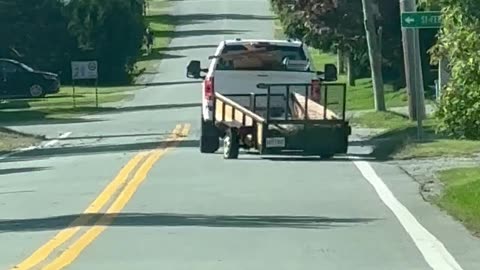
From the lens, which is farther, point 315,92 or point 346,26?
point 346,26

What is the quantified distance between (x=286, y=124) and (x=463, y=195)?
25.7 ft

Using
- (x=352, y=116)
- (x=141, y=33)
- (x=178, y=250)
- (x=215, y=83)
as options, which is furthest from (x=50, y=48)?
(x=178, y=250)

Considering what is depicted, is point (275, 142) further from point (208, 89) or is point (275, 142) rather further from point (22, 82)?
point (22, 82)

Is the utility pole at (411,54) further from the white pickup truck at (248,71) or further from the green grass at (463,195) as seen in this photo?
the green grass at (463,195)

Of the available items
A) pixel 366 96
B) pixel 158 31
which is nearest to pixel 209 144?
pixel 366 96

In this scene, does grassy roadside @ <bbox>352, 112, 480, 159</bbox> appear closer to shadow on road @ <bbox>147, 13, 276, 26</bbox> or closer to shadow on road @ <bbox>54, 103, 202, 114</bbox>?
shadow on road @ <bbox>54, 103, 202, 114</bbox>

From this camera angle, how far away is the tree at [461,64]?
63.2ft

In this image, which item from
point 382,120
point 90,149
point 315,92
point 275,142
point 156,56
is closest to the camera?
point 275,142

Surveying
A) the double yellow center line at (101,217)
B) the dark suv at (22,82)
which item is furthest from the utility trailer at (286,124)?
the dark suv at (22,82)

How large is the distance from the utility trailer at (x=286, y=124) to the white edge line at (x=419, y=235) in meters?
3.98

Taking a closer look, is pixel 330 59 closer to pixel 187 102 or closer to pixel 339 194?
pixel 187 102

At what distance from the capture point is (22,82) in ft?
216

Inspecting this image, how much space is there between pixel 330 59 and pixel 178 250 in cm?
6415

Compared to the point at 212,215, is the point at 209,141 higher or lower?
higher
